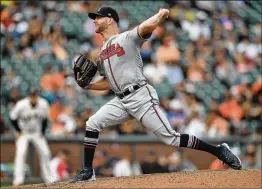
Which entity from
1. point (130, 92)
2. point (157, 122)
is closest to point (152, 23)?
point (130, 92)

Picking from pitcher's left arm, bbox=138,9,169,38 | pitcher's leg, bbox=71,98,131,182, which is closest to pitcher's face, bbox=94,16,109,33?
pitcher's left arm, bbox=138,9,169,38

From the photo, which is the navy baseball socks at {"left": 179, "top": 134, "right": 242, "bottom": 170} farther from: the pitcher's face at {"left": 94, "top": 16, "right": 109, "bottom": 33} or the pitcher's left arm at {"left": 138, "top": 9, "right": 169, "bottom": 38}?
the pitcher's face at {"left": 94, "top": 16, "right": 109, "bottom": 33}

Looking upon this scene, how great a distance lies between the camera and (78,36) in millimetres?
15773

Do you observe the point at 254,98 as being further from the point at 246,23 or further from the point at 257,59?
the point at 246,23

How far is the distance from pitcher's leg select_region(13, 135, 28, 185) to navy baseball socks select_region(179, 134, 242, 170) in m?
5.55

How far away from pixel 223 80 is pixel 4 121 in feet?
15.9

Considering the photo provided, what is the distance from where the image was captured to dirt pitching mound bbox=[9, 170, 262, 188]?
248 inches

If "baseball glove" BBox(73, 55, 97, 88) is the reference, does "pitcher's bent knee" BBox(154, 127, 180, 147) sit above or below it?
below

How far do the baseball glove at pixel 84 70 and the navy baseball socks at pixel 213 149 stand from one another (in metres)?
1.13

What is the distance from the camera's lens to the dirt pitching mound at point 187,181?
6297 mm

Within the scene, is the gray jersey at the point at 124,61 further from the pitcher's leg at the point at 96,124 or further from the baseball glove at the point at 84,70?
the baseball glove at the point at 84,70

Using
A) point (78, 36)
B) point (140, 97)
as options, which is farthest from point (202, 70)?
point (140, 97)

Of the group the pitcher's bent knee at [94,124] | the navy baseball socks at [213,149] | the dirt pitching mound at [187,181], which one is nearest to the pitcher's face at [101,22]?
the pitcher's bent knee at [94,124]

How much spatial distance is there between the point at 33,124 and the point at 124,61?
5.91 m
